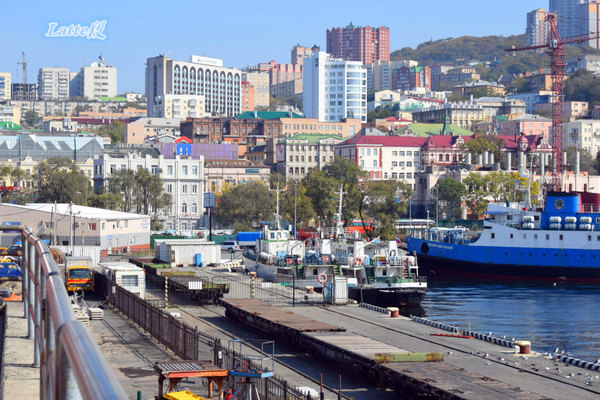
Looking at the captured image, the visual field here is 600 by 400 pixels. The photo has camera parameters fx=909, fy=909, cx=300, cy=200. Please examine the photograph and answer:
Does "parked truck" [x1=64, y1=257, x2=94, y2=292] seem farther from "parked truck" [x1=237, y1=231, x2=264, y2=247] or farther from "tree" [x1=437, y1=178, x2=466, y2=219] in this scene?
"tree" [x1=437, y1=178, x2=466, y2=219]

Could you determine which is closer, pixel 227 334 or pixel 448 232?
pixel 227 334

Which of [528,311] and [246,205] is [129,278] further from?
[246,205]

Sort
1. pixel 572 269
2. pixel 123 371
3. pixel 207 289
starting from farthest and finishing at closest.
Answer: pixel 572 269 < pixel 207 289 < pixel 123 371

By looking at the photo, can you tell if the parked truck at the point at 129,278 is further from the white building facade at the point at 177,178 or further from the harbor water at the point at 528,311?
the white building facade at the point at 177,178

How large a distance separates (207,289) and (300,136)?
110 metres

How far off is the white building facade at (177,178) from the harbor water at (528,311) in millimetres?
44461

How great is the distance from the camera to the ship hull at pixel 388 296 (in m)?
47.7

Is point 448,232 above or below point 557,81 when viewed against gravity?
below

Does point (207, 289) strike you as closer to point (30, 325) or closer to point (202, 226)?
point (30, 325)

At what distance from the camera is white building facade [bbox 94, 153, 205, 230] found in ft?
344

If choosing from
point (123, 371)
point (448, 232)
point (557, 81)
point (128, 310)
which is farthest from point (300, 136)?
point (123, 371)

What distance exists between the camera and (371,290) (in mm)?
48062

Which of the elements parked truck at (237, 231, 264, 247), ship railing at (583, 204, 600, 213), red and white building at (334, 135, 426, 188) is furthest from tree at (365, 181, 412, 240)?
red and white building at (334, 135, 426, 188)

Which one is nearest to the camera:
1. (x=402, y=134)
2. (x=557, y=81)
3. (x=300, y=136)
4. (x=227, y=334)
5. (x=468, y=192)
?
(x=227, y=334)
